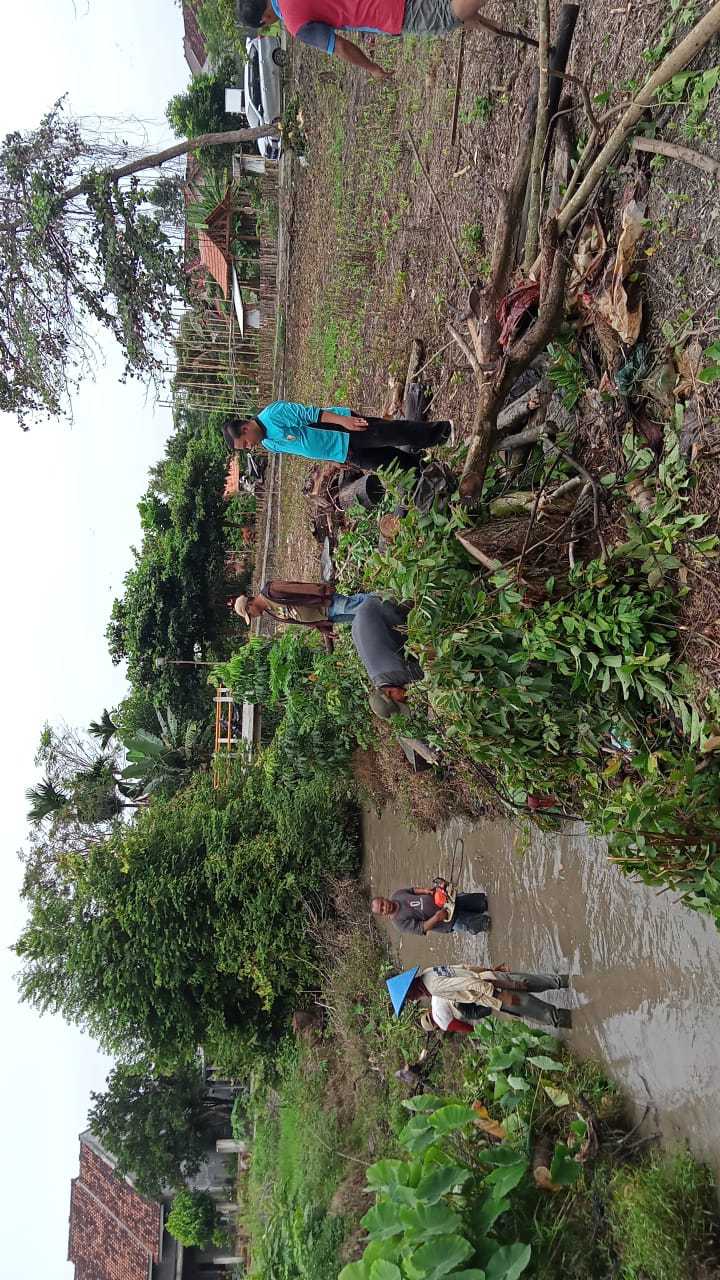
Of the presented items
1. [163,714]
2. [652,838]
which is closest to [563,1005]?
[652,838]

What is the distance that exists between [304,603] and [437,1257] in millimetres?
4825

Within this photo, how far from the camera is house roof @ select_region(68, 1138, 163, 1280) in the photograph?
69.6ft

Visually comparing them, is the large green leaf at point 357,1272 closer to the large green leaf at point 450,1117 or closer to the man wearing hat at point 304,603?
the large green leaf at point 450,1117

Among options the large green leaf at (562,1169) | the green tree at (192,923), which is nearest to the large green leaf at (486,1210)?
the large green leaf at (562,1169)

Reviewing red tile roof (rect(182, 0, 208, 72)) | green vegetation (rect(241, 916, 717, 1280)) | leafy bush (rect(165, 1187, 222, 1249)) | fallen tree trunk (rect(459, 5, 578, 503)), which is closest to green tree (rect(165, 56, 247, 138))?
red tile roof (rect(182, 0, 208, 72))

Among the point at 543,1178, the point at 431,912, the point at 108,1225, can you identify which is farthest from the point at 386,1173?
the point at 108,1225

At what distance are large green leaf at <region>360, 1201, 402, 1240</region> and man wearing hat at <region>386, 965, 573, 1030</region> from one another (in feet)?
6.16

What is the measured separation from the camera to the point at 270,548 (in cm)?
1428

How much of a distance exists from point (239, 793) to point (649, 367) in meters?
9.10

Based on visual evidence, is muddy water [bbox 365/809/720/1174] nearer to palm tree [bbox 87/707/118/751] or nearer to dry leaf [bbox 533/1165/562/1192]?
dry leaf [bbox 533/1165/562/1192]

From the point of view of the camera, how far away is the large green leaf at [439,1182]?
391 cm

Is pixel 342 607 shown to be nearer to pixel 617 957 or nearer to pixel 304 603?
pixel 304 603

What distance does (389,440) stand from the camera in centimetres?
593

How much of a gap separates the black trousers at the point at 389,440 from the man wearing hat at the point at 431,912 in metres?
4.01
